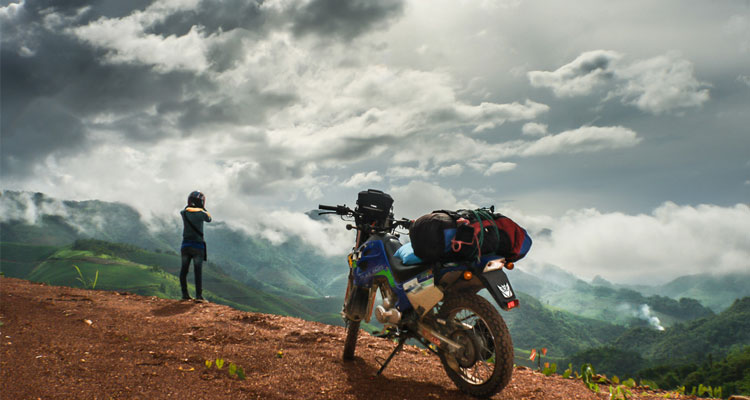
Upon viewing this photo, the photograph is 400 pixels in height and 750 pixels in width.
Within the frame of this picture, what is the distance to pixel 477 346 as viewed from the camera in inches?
160

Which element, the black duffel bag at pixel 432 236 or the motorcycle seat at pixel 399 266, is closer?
Answer: the black duffel bag at pixel 432 236

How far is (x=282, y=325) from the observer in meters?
7.79

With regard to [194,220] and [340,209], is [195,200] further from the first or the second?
[340,209]

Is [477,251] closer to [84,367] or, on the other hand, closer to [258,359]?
[258,359]

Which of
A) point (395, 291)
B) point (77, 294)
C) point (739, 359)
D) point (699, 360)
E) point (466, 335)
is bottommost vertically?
point (699, 360)

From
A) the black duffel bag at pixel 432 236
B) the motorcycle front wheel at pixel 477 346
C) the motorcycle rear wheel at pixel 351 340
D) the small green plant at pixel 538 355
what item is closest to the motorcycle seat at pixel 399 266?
the black duffel bag at pixel 432 236

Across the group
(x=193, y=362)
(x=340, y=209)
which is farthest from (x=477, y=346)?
(x=193, y=362)

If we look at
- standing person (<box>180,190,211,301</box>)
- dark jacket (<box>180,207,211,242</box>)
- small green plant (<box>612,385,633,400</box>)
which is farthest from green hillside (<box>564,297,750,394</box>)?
dark jacket (<box>180,207,211,242</box>)

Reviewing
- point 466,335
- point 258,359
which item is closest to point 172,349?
point 258,359

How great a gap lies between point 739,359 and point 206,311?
352 ft

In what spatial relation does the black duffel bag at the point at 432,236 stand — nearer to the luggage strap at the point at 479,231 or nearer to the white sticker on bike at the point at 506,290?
the luggage strap at the point at 479,231

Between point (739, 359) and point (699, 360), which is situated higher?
point (739, 359)

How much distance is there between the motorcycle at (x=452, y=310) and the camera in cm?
391

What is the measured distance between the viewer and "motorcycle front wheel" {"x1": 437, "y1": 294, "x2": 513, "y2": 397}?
12.4 feet
